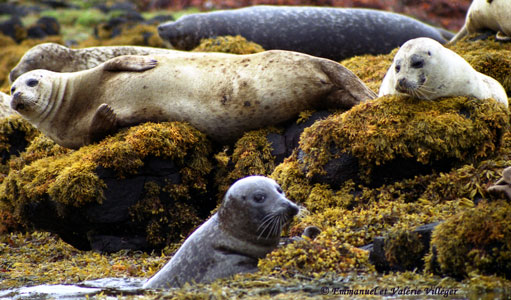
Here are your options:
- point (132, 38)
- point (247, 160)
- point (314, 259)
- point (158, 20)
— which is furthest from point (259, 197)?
point (158, 20)

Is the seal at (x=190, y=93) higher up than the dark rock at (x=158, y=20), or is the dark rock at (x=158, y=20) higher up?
the dark rock at (x=158, y=20)

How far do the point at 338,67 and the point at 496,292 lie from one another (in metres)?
3.97

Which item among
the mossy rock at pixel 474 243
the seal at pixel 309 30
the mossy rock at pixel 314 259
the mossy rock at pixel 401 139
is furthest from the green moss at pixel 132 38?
the mossy rock at pixel 474 243

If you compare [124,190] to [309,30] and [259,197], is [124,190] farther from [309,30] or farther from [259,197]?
[309,30]

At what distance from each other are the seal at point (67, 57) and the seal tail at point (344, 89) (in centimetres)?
435

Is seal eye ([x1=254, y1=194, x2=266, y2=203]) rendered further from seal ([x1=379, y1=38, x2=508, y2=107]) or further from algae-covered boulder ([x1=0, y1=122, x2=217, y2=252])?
algae-covered boulder ([x1=0, y1=122, x2=217, y2=252])

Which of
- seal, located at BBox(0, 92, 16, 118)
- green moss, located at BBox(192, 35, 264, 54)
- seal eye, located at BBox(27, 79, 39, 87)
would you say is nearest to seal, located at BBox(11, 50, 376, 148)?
seal eye, located at BBox(27, 79, 39, 87)

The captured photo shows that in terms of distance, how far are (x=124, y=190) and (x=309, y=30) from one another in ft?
21.7

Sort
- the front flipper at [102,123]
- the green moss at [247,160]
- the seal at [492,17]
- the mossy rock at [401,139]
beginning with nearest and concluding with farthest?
the mossy rock at [401,139]
the green moss at [247,160]
the front flipper at [102,123]
the seal at [492,17]

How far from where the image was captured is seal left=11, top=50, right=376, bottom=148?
25.6 feet

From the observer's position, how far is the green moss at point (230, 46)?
11.7 m

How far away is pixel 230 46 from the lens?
38.5 feet

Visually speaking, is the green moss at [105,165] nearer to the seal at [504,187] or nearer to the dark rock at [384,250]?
the dark rock at [384,250]

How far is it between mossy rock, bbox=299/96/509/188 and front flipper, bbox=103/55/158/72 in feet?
8.48
